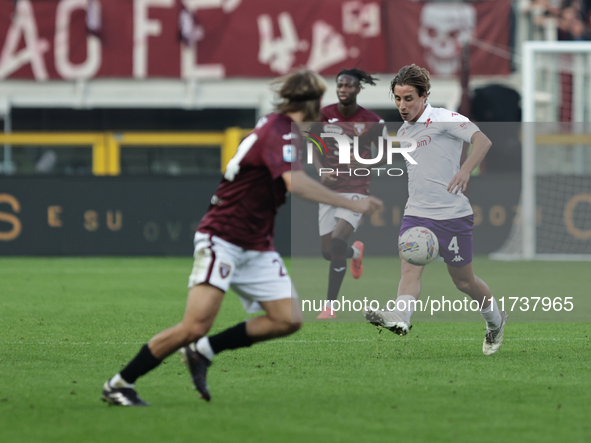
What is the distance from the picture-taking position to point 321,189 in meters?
5.00

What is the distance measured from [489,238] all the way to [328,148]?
392 inches

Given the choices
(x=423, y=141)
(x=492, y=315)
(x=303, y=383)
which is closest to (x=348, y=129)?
(x=423, y=141)

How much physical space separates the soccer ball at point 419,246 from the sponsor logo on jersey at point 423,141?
0.63 m

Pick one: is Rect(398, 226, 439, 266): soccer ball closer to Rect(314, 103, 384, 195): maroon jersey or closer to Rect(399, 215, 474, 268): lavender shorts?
Rect(399, 215, 474, 268): lavender shorts

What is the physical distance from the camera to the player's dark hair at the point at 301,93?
5.10 metres

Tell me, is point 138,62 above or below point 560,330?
above

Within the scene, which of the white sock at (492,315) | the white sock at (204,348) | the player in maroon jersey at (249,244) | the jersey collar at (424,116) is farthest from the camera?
the white sock at (492,315)

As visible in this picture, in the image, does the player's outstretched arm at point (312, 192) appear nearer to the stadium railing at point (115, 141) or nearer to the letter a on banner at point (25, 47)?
the stadium railing at point (115, 141)

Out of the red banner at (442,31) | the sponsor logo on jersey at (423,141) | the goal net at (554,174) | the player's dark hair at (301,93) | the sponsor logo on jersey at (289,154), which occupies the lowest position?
the goal net at (554,174)

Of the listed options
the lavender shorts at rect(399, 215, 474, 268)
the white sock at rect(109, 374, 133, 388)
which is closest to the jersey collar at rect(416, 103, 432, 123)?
the lavender shorts at rect(399, 215, 474, 268)

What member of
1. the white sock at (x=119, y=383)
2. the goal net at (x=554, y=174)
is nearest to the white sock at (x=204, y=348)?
the white sock at (x=119, y=383)

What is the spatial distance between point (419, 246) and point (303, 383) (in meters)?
1.51

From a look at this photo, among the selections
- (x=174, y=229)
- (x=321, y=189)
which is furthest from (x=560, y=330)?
(x=174, y=229)

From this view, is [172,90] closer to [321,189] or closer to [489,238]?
[489,238]
